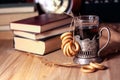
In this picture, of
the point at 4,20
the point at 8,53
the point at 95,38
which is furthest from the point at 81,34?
the point at 4,20

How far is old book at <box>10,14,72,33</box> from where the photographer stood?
816mm

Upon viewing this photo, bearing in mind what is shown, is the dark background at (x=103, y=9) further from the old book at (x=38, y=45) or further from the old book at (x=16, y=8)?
the old book at (x=38, y=45)

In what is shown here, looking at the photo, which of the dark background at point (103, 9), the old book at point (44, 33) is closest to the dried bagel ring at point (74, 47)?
the old book at point (44, 33)

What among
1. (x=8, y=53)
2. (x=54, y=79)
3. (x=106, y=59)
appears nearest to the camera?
(x=54, y=79)

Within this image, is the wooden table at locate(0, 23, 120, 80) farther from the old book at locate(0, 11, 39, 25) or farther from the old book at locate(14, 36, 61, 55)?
the old book at locate(0, 11, 39, 25)

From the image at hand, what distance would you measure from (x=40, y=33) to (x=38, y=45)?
0.13 feet

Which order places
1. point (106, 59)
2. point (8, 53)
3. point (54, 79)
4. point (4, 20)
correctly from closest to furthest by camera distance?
point (54, 79), point (106, 59), point (8, 53), point (4, 20)

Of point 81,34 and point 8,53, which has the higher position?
point 81,34

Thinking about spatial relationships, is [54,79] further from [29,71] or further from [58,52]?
[58,52]

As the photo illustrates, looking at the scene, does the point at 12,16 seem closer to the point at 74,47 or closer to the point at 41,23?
the point at 41,23

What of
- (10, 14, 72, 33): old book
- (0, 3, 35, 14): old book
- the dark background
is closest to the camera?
(10, 14, 72, 33): old book

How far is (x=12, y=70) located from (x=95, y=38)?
0.25 meters

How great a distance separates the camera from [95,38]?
74cm

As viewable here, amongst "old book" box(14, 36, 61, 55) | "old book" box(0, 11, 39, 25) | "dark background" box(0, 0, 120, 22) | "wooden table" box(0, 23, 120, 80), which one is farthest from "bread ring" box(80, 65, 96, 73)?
"dark background" box(0, 0, 120, 22)
